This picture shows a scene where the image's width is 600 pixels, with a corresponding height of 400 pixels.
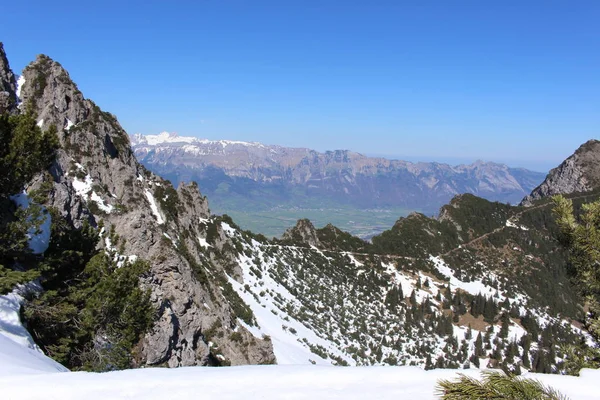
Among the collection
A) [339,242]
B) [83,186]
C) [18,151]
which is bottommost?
[339,242]

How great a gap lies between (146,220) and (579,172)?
718 feet

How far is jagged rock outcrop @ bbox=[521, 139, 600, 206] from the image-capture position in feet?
596

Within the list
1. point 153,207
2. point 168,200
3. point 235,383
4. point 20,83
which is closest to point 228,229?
point 168,200

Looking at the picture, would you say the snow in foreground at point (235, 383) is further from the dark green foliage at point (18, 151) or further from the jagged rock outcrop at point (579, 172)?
the jagged rock outcrop at point (579, 172)

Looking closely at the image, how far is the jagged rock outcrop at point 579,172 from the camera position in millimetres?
181750

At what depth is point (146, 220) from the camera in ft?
90.9

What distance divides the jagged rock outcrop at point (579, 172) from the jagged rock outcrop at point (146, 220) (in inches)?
7405

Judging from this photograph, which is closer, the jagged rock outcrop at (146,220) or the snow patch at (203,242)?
the jagged rock outcrop at (146,220)

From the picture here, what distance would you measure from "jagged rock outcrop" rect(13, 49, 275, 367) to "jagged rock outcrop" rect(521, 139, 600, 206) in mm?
188095

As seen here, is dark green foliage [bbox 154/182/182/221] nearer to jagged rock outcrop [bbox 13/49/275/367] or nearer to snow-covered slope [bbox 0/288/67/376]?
jagged rock outcrop [bbox 13/49/275/367]

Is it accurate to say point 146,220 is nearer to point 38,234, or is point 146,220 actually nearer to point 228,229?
point 38,234

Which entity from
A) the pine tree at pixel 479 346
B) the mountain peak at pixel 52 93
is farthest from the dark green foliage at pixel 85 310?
the pine tree at pixel 479 346

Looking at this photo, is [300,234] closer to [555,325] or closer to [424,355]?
[424,355]

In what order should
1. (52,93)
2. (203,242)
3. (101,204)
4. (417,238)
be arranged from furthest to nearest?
(417,238), (203,242), (52,93), (101,204)
